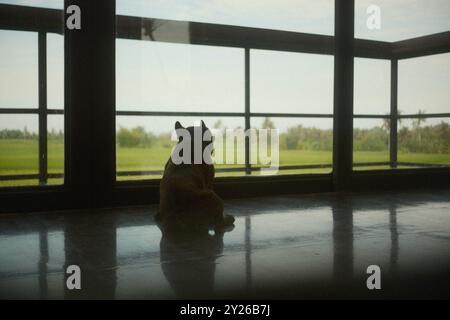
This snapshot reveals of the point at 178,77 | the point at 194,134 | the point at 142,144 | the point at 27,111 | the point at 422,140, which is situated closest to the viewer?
the point at 194,134

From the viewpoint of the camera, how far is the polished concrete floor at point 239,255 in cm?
253

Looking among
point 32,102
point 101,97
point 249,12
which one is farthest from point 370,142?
point 32,102

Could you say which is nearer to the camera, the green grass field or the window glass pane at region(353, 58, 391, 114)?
the green grass field

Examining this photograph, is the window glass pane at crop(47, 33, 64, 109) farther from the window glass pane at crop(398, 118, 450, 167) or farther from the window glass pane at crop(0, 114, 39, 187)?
the window glass pane at crop(398, 118, 450, 167)

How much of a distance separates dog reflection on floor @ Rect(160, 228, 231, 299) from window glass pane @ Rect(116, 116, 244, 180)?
6.31ft

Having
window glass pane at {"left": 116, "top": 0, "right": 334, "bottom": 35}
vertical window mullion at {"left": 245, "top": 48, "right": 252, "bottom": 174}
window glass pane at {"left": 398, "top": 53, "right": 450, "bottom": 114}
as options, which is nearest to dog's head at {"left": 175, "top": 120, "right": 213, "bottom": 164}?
window glass pane at {"left": 116, "top": 0, "right": 334, "bottom": 35}

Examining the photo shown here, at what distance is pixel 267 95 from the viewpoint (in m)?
6.82

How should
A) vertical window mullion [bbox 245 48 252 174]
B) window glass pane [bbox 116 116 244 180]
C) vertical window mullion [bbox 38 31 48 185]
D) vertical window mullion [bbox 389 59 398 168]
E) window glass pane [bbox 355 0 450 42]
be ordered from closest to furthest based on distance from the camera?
vertical window mullion [bbox 38 31 48 185], window glass pane [bbox 116 116 244 180], vertical window mullion [bbox 245 48 252 174], window glass pane [bbox 355 0 450 42], vertical window mullion [bbox 389 59 398 168]

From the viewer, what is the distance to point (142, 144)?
594 centimetres

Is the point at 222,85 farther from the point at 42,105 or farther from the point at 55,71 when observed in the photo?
the point at 42,105

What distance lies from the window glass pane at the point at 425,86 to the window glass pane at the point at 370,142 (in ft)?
1.85

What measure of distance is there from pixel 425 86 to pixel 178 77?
14.7 feet

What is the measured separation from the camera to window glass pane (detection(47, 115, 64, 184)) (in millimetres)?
5426

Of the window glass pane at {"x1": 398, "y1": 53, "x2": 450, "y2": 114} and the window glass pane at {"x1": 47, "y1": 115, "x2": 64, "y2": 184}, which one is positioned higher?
the window glass pane at {"x1": 398, "y1": 53, "x2": 450, "y2": 114}
